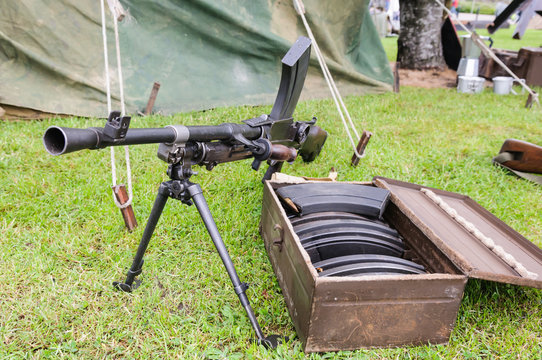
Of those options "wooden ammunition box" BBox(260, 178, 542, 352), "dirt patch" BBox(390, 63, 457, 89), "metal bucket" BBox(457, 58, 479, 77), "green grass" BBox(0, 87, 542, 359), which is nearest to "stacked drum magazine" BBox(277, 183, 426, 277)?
"wooden ammunition box" BBox(260, 178, 542, 352)

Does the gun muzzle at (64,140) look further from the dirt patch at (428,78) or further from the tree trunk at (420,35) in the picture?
the tree trunk at (420,35)

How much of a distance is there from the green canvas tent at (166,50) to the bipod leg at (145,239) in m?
3.59

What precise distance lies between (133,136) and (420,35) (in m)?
9.20

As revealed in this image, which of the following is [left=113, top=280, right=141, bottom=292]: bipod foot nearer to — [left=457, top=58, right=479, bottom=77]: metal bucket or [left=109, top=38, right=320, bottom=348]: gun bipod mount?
[left=109, top=38, right=320, bottom=348]: gun bipod mount

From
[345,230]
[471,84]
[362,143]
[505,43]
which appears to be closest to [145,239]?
[345,230]

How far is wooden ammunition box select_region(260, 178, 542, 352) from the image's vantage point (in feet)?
6.77

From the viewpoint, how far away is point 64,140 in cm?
148

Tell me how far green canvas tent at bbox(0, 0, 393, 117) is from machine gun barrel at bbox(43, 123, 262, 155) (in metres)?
3.96

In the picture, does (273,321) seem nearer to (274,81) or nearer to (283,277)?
(283,277)

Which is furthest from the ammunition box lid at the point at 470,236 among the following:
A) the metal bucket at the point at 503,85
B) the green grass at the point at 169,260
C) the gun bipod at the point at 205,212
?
the metal bucket at the point at 503,85

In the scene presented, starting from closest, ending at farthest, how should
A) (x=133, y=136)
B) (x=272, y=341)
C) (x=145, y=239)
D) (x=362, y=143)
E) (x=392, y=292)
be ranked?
(x=133, y=136)
(x=392, y=292)
(x=272, y=341)
(x=145, y=239)
(x=362, y=143)

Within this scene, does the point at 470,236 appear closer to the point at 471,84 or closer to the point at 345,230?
the point at 345,230

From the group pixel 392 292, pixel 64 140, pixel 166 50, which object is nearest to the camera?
pixel 64 140

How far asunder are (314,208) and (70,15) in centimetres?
447
